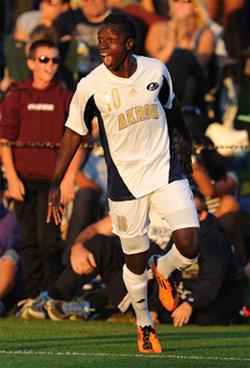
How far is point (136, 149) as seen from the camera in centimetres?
1005

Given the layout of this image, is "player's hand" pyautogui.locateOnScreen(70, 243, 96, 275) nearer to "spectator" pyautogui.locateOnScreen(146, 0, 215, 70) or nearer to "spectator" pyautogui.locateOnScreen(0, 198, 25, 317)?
"spectator" pyautogui.locateOnScreen(0, 198, 25, 317)

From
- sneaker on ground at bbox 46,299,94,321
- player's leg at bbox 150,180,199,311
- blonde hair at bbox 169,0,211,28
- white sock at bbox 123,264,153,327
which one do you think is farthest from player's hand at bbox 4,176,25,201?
blonde hair at bbox 169,0,211,28

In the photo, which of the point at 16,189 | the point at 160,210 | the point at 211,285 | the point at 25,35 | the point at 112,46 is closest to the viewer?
the point at 112,46

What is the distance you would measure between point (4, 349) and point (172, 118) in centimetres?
210

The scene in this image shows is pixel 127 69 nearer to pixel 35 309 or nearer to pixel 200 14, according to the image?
pixel 35 309

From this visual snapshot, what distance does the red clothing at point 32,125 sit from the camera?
13.2 m

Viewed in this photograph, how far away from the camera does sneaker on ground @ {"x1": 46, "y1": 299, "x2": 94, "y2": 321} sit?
12.4 metres

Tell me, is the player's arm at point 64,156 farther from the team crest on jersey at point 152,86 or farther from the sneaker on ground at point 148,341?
the sneaker on ground at point 148,341

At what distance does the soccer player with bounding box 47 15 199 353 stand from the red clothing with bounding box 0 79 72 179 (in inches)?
119

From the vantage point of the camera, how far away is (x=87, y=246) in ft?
40.5

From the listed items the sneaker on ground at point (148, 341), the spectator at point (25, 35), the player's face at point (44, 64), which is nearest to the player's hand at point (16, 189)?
the player's face at point (44, 64)

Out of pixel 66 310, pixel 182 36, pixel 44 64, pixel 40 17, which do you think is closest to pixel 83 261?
pixel 66 310

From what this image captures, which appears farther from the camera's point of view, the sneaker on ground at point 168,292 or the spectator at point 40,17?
the spectator at point 40,17

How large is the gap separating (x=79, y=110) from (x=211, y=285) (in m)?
2.67
